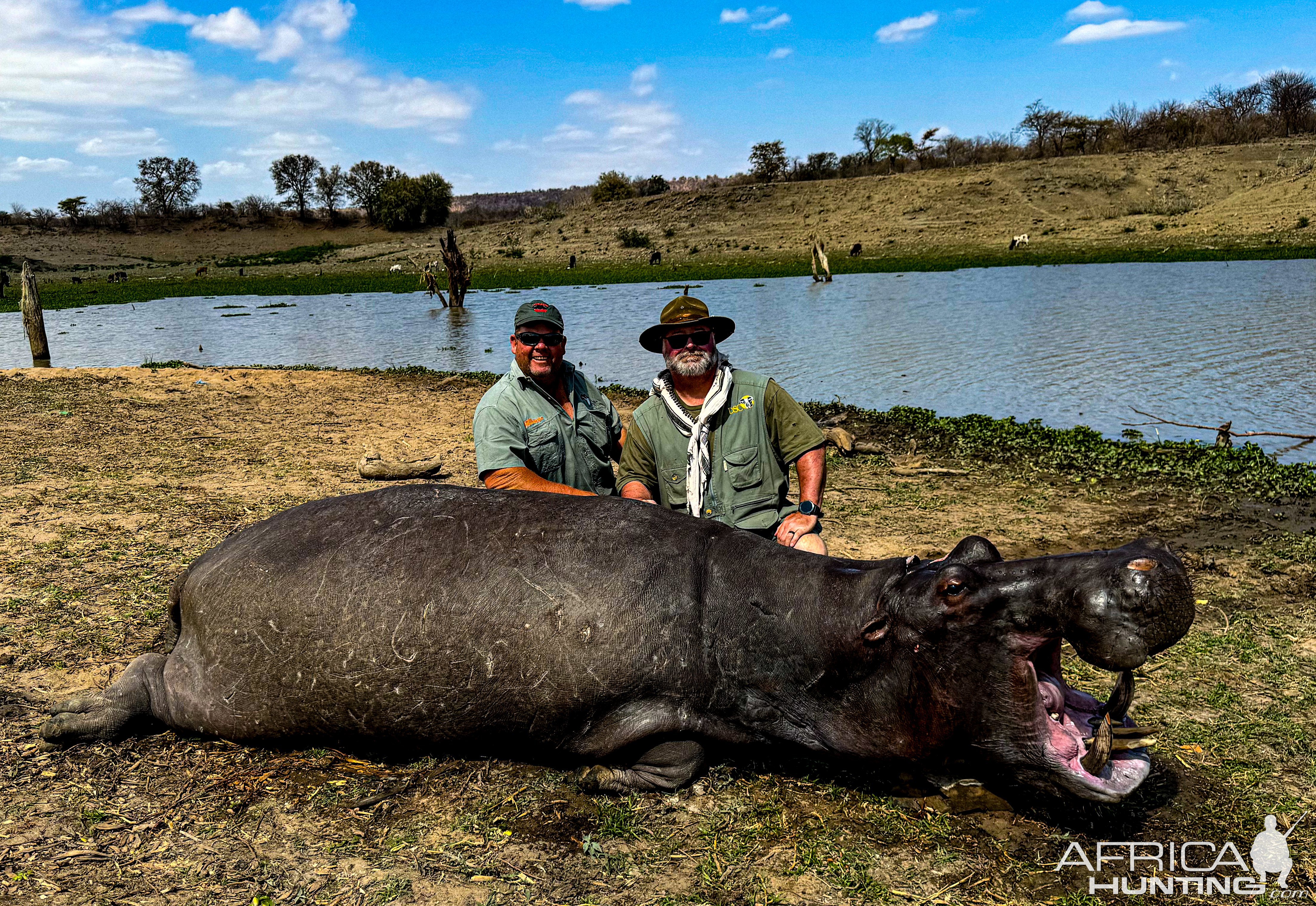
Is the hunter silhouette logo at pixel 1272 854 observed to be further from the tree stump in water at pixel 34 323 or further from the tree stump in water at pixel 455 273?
the tree stump in water at pixel 455 273

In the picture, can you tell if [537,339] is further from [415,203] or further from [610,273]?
[415,203]

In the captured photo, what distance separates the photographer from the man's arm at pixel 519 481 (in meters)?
5.21

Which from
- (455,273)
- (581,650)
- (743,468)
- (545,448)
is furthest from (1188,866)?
(455,273)

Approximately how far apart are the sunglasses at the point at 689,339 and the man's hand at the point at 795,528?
3.79 ft

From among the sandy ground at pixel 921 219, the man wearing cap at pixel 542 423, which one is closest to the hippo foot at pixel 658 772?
the man wearing cap at pixel 542 423

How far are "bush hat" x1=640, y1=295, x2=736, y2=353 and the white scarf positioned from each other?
0.24 m

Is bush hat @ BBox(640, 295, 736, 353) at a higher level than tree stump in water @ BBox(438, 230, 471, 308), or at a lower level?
lower

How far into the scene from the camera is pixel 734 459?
5.31 meters

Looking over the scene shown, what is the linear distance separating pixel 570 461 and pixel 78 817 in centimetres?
318

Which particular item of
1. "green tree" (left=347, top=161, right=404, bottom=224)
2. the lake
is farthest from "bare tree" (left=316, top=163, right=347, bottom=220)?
the lake

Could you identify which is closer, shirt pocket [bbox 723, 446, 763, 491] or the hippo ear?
the hippo ear

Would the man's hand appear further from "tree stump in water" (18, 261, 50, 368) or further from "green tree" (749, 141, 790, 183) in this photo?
"green tree" (749, 141, 790, 183)

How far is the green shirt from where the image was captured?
535 cm

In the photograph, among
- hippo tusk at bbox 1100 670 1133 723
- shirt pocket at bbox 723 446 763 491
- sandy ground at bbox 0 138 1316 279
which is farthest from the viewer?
sandy ground at bbox 0 138 1316 279
